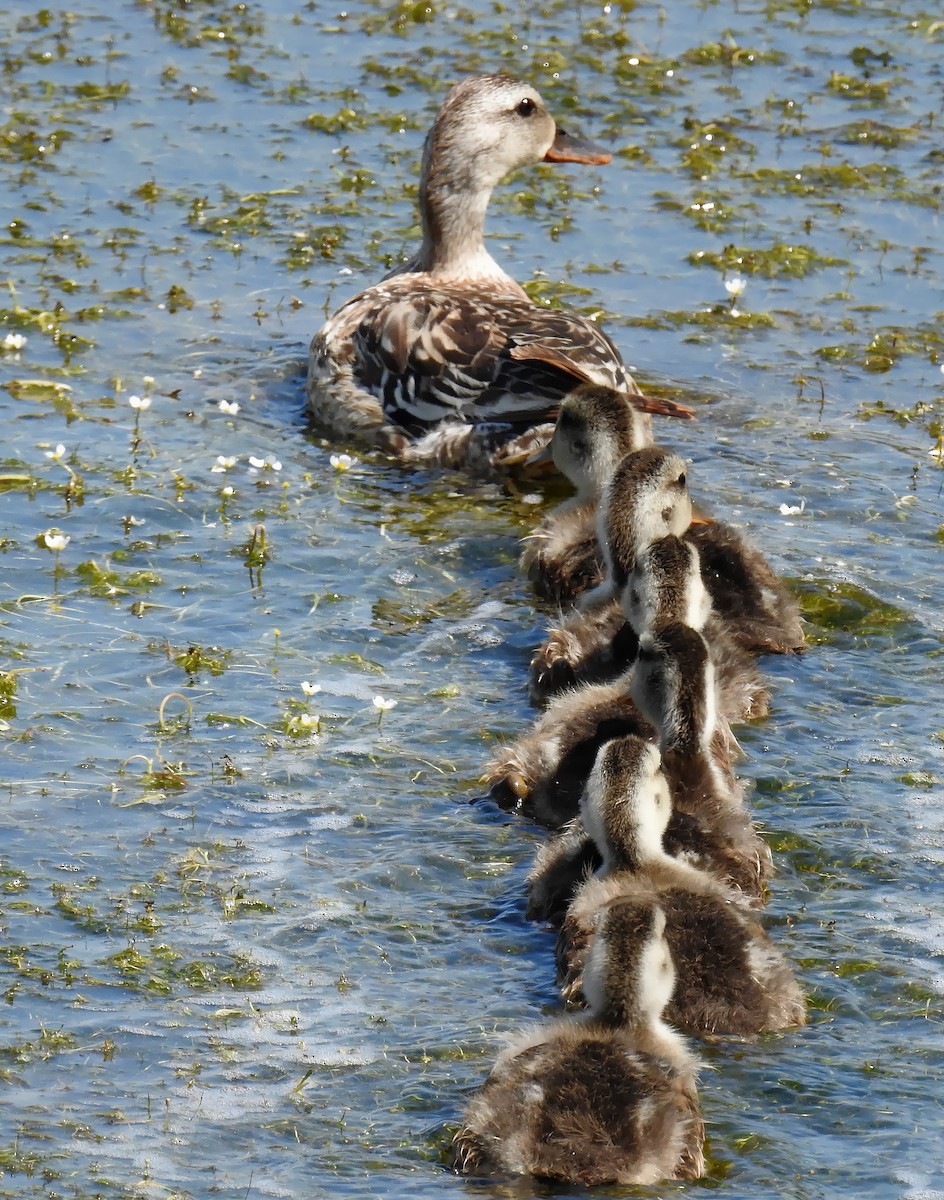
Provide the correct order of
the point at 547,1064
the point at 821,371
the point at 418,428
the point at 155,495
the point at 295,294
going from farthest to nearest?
the point at 295,294, the point at 821,371, the point at 418,428, the point at 155,495, the point at 547,1064

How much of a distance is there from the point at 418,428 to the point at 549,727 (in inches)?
146

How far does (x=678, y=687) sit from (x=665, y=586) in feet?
2.47

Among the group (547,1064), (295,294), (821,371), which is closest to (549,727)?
(547,1064)

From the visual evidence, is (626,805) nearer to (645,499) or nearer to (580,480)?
(645,499)

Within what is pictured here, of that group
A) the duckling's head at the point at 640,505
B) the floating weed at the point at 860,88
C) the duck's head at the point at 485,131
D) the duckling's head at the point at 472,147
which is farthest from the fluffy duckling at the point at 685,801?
the floating weed at the point at 860,88

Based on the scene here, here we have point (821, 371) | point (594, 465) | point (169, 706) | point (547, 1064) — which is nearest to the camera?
point (547, 1064)

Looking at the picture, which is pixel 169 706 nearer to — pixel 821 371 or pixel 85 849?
pixel 85 849

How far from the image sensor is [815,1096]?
567cm

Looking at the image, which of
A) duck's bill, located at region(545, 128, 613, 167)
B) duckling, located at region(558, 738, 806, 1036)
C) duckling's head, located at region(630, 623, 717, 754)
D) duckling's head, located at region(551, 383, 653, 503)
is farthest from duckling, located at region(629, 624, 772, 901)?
duck's bill, located at region(545, 128, 613, 167)

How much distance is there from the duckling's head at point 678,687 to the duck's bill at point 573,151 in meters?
6.23

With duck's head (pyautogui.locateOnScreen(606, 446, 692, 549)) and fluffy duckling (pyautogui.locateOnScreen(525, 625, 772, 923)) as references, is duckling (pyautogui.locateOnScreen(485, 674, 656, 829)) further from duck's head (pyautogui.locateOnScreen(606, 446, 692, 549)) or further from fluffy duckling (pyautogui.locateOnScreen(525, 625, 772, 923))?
duck's head (pyautogui.locateOnScreen(606, 446, 692, 549))

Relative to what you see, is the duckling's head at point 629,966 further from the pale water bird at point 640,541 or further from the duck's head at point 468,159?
the duck's head at point 468,159

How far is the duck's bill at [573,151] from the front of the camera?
40.9ft

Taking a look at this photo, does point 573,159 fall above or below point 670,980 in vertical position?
above
